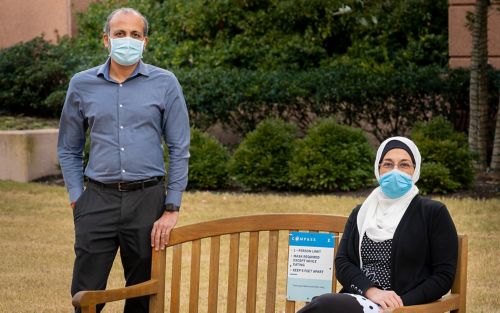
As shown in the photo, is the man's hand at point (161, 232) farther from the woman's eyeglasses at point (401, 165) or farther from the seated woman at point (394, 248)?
the woman's eyeglasses at point (401, 165)

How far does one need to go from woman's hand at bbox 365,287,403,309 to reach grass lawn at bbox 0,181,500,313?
2.73 metres

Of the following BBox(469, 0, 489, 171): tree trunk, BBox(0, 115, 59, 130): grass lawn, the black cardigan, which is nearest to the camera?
the black cardigan

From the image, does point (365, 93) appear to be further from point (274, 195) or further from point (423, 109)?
point (274, 195)

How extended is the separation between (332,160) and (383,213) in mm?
6845

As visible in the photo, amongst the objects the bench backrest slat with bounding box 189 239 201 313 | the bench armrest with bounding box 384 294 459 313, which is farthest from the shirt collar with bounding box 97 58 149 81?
the bench armrest with bounding box 384 294 459 313

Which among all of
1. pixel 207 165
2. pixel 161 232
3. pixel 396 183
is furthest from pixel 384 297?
pixel 207 165

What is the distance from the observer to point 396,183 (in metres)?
4.73

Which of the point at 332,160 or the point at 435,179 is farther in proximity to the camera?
the point at 332,160

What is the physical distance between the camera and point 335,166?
11.6m

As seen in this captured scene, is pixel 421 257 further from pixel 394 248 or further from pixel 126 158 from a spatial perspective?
pixel 126 158

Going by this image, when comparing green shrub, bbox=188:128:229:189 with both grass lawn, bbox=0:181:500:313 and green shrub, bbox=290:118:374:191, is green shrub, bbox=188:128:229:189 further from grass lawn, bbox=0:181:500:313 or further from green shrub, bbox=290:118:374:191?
green shrub, bbox=290:118:374:191

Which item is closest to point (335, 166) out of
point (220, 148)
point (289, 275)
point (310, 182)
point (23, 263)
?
point (310, 182)

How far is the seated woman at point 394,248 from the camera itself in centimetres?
461

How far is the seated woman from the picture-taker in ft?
15.1
